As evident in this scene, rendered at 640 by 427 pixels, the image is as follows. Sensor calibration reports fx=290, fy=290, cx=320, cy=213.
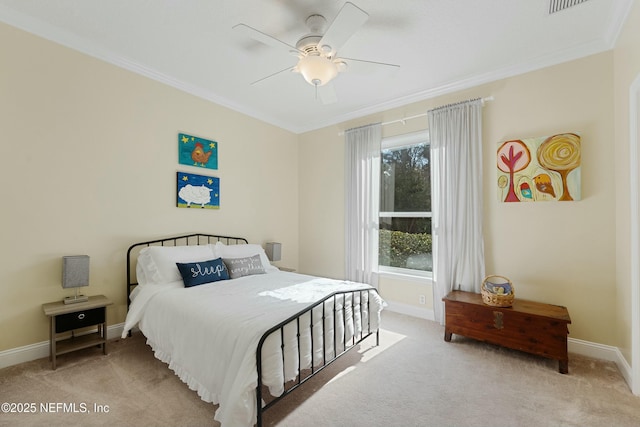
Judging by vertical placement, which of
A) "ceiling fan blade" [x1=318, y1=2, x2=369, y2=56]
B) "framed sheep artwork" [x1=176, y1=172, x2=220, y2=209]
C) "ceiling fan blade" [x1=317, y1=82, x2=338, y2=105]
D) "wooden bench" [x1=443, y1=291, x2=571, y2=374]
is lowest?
"wooden bench" [x1=443, y1=291, x2=571, y2=374]

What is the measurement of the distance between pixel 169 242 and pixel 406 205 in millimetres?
3094

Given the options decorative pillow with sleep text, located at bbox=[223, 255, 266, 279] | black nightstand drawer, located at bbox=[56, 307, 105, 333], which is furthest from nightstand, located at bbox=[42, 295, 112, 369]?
decorative pillow with sleep text, located at bbox=[223, 255, 266, 279]

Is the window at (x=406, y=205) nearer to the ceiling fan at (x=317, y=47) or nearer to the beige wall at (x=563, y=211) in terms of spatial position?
the beige wall at (x=563, y=211)

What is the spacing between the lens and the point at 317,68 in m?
2.34

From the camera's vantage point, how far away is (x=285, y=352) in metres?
1.89

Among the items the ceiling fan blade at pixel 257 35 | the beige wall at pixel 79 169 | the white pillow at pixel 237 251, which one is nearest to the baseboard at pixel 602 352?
the white pillow at pixel 237 251

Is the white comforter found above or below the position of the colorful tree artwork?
below

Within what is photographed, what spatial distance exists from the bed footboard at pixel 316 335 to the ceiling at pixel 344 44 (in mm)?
2068

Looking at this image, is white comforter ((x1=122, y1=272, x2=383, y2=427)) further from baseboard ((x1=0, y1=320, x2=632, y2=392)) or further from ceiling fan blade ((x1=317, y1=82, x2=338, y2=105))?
ceiling fan blade ((x1=317, y1=82, x2=338, y2=105))

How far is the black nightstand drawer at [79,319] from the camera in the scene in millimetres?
2459

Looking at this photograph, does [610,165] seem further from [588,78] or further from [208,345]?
[208,345]

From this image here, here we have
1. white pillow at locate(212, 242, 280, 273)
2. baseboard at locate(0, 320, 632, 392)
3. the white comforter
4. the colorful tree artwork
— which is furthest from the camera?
white pillow at locate(212, 242, 280, 273)

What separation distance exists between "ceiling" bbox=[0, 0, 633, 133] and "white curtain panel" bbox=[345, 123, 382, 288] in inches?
32.1

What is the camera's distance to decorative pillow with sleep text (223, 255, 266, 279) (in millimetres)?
3268
